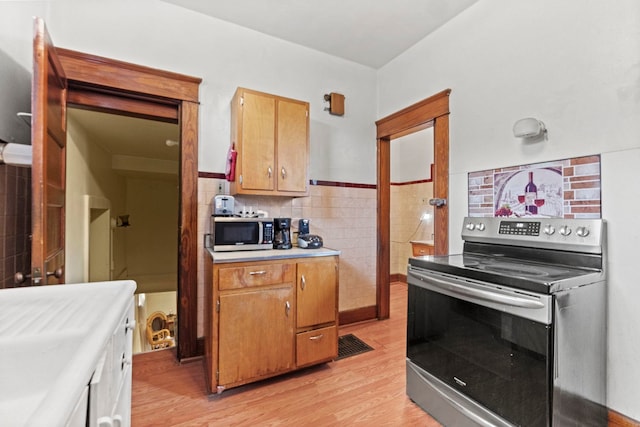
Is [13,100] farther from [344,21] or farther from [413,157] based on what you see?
[413,157]

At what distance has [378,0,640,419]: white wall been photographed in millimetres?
1489

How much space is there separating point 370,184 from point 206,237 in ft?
5.93

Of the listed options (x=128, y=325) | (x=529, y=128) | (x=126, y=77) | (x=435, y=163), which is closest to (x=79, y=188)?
(x=126, y=77)

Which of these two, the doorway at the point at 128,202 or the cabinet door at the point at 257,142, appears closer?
the cabinet door at the point at 257,142

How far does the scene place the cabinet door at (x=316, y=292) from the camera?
212 cm

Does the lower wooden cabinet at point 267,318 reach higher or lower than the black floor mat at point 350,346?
higher

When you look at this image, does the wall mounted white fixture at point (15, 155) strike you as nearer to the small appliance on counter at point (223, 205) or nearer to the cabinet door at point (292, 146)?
the small appliance on counter at point (223, 205)

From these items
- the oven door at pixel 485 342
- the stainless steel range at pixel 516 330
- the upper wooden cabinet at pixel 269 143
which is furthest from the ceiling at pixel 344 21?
the oven door at pixel 485 342

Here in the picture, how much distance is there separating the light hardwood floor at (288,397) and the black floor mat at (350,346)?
0.26 feet

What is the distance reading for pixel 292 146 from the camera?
246cm

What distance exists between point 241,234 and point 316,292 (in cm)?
72

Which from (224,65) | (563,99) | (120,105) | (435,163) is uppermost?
(224,65)

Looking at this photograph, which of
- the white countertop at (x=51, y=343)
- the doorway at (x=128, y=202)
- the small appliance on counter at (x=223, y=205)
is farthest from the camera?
the doorway at (x=128, y=202)

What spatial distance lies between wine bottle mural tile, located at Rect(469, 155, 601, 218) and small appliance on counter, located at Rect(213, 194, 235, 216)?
1901 mm
